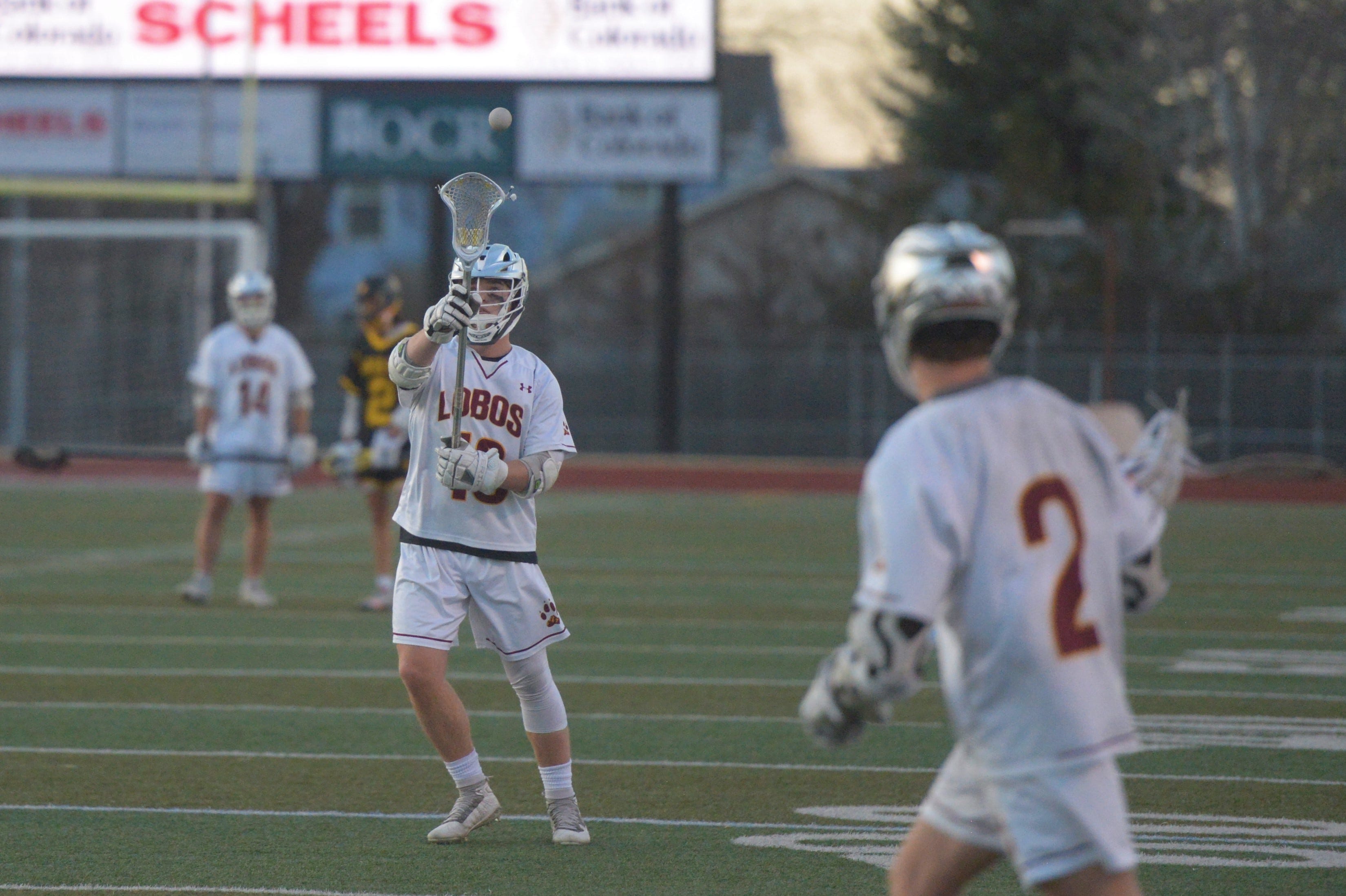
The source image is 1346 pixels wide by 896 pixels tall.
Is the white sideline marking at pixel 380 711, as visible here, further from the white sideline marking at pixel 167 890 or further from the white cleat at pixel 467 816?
the white sideline marking at pixel 167 890

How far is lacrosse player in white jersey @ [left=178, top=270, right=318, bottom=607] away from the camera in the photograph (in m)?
11.9

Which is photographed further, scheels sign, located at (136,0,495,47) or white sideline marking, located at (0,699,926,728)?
scheels sign, located at (136,0,495,47)

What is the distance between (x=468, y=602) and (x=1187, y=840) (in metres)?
2.31

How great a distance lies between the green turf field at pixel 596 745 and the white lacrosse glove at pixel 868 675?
2026mm

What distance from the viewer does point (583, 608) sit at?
12.1 m

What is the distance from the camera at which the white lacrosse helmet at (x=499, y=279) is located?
5.72 meters

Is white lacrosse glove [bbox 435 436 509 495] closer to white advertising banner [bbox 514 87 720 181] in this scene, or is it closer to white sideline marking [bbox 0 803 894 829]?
white sideline marking [bbox 0 803 894 829]

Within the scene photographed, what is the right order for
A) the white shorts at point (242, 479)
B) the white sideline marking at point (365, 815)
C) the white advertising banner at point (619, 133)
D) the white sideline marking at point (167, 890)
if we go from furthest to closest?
the white advertising banner at point (619, 133) → the white shorts at point (242, 479) → the white sideline marking at point (365, 815) → the white sideline marking at point (167, 890)

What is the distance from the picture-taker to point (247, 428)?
12.0 metres

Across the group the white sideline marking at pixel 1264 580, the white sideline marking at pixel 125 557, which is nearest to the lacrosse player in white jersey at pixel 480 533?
the white sideline marking at pixel 125 557

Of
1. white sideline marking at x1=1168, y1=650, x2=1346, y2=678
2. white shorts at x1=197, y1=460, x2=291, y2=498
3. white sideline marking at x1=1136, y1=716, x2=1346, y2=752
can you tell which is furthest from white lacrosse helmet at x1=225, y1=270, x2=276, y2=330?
white sideline marking at x1=1136, y1=716, x2=1346, y2=752

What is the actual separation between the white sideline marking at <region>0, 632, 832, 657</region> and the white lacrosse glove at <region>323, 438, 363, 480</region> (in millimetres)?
1654

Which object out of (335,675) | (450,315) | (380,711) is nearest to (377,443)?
(335,675)

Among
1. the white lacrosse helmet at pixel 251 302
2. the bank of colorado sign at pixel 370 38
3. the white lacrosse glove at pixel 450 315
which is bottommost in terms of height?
the white lacrosse glove at pixel 450 315
